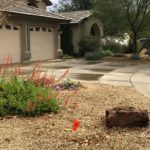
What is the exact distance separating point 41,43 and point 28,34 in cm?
202

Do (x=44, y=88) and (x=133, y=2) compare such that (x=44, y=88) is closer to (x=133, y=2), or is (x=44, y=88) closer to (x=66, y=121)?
(x=66, y=121)

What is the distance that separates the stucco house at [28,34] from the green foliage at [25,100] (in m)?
11.9

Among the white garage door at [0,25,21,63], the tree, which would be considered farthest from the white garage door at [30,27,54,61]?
the tree

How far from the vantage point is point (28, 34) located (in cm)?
2402

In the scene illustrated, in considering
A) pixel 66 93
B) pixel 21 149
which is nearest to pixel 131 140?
pixel 21 149

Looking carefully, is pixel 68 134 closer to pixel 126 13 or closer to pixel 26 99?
pixel 26 99

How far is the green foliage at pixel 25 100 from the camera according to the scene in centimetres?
739

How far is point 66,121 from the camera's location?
709 cm

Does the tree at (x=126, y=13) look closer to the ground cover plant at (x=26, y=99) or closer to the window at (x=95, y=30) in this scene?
the window at (x=95, y=30)

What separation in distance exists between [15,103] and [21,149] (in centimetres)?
213

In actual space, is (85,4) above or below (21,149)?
above

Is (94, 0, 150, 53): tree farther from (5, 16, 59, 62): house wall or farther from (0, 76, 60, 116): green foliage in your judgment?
(0, 76, 60, 116): green foliage

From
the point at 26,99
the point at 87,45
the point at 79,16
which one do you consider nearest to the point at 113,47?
the point at 87,45

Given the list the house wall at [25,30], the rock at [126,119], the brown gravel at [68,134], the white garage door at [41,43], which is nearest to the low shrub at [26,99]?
the brown gravel at [68,134]
